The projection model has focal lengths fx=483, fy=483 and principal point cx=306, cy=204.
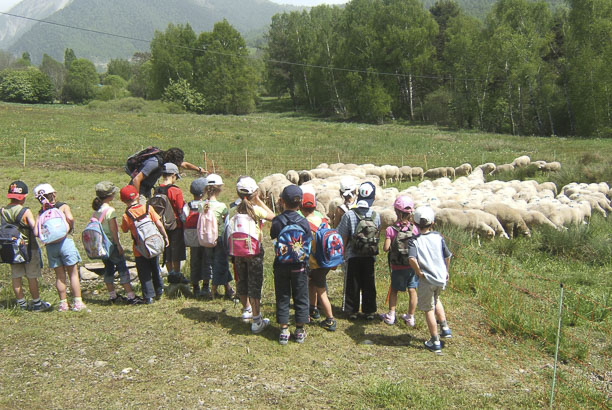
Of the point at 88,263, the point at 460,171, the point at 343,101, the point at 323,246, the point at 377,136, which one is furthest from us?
the point at 343,101

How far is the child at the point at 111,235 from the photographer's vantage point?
6.61 meters

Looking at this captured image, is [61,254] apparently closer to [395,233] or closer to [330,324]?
[330,324]

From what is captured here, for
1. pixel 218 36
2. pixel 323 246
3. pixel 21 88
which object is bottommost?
pixel 323 246

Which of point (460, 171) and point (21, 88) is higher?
point (21, 88)

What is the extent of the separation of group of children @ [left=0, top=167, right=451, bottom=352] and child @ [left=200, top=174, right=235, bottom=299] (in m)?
0.01

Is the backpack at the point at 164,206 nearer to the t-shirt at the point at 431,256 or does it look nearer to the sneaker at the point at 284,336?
the sneaker at the point at 284,336

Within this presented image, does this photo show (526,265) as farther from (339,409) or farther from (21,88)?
(21,88)

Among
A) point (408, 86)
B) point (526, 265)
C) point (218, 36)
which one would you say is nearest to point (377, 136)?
point (408, 86)

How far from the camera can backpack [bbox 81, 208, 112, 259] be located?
21.1 feet

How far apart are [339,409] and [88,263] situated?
6341 mm

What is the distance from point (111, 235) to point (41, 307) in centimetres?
130

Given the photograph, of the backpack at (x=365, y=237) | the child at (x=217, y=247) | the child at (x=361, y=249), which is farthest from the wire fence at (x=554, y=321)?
the child at (x=217, y=247)

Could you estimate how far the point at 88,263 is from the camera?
29.5 feet

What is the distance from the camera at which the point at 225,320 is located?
638 cm
